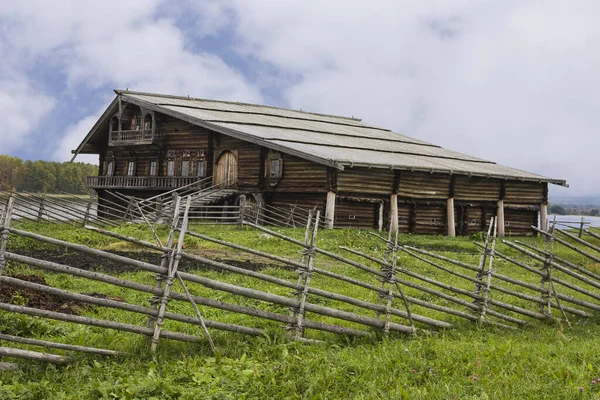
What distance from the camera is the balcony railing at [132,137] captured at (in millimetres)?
31608

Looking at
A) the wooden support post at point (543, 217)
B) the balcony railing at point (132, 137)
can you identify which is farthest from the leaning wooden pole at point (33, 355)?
the wooden support post at point (543, 217)

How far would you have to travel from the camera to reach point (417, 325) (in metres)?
9.58

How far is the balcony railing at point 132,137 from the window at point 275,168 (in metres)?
7.75

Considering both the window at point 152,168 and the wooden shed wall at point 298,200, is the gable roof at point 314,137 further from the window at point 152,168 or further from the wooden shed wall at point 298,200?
the window at point 152,168

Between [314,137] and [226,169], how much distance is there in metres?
4.41

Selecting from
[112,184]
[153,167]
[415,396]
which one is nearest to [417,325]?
[415,396]

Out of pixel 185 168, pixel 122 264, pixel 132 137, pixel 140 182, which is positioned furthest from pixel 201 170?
pixel 122 264

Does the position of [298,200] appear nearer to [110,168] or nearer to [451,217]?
[451,217]

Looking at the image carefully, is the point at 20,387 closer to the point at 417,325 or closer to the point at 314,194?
the point at 417,325

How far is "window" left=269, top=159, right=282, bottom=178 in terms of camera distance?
85.9ft

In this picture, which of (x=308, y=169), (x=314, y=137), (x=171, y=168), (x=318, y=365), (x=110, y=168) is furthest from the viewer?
(x=110, y=168)

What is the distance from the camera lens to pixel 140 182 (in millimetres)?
32719

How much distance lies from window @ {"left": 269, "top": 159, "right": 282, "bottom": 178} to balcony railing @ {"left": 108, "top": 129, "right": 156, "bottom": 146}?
25.4 feet

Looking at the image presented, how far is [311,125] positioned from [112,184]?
464 inches
